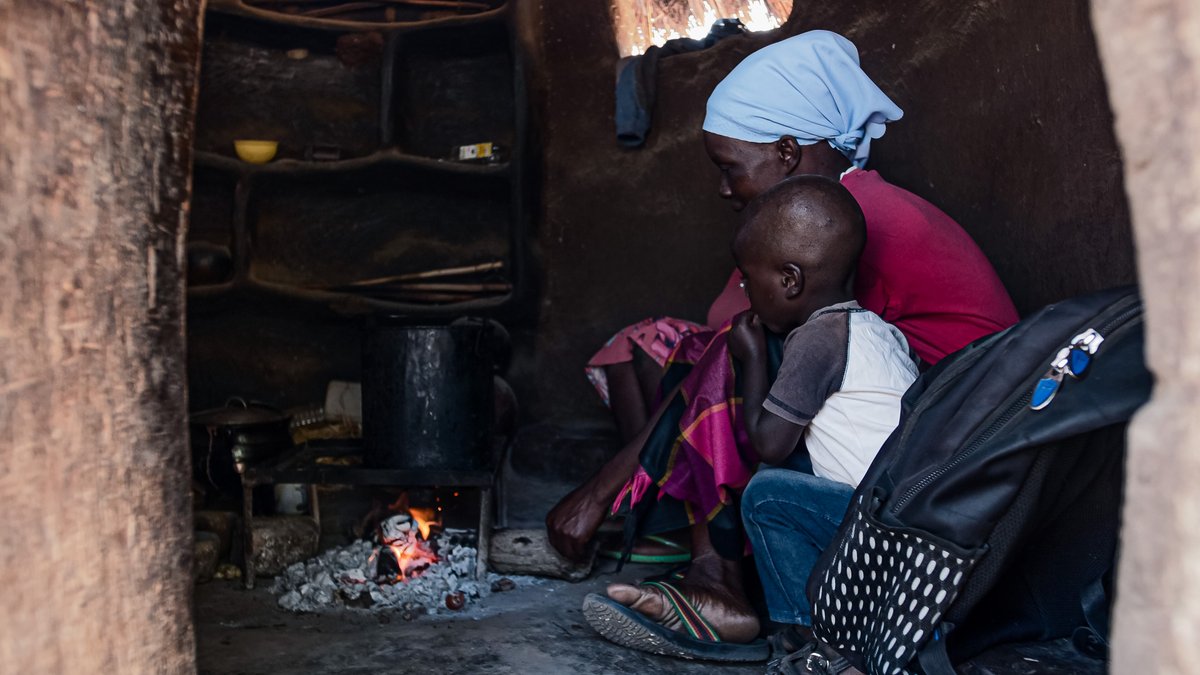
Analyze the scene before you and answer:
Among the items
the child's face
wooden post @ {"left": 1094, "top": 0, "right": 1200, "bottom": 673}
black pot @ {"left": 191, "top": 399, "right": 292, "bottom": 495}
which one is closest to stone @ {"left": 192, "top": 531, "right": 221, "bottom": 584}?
black pot @ {"left": 191, "top": 399, "right": 292, "bottom": 495}

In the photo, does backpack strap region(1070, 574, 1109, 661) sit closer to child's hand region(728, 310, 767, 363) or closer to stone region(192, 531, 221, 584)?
child's hand region(728, 310, 767, 363)

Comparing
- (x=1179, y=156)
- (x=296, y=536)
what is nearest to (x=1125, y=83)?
(x=1179, y=156)

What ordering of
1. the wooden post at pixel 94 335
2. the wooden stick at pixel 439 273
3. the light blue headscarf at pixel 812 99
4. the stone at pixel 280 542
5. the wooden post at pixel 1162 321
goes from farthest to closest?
the wooden stick at pixel 439 273, the stone at pixel 280 542, the light blue headscarf at pixel 812 99, the wooden post at pixel 94 335, the wooden post at pixel 1162 321

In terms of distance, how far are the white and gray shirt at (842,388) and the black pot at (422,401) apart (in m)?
1.36

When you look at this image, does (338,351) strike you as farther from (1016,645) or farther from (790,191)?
(1016,645)

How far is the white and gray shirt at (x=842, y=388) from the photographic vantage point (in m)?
2.19

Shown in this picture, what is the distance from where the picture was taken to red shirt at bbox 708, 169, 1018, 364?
244cm

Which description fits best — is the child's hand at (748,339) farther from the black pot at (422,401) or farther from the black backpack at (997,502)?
the black pot at (422,401)

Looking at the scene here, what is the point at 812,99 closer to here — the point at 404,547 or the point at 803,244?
the point at 803,244

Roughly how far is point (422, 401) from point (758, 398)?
4.31 feet

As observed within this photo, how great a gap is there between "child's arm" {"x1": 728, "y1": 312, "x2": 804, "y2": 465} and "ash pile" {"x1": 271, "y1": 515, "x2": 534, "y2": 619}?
1.14 m

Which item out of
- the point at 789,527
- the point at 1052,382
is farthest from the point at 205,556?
the point at 1052,382

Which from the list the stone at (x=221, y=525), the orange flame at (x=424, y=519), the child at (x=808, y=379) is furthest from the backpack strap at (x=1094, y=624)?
the stone at (x=221, y=525)

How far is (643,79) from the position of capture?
422cm
